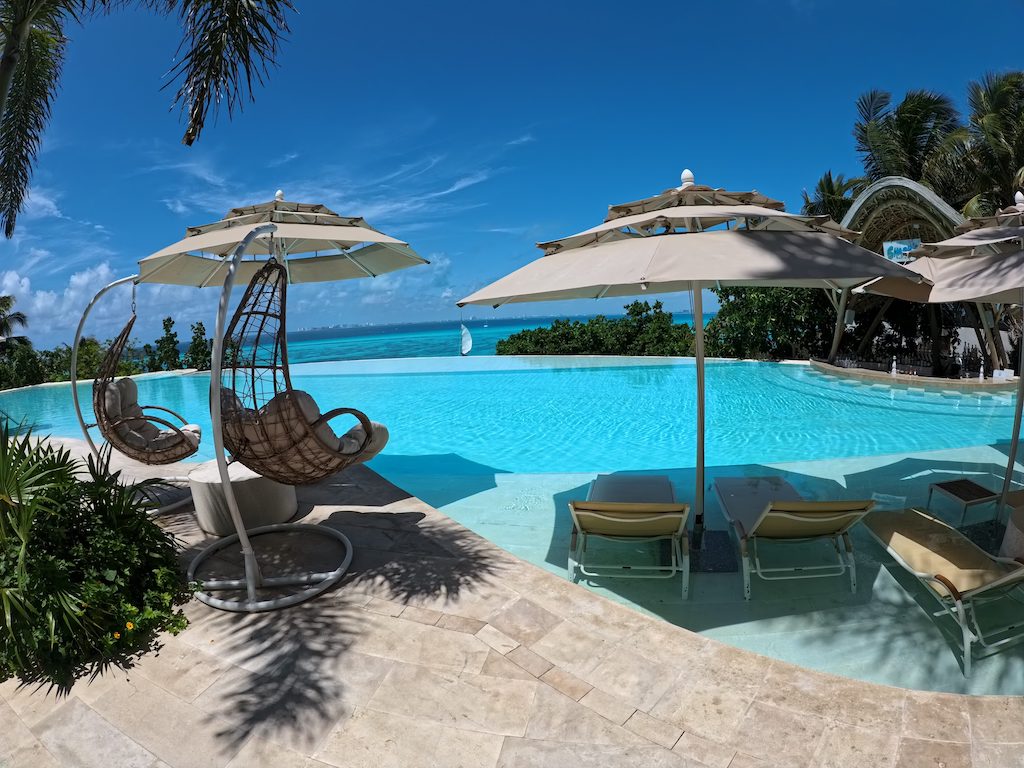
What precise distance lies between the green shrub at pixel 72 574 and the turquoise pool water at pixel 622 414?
166 inches

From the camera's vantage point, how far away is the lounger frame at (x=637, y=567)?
140 inches

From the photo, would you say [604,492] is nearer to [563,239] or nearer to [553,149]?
[563,239]

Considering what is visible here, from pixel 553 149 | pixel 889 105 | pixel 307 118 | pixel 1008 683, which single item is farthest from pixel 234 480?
pixel 553 149

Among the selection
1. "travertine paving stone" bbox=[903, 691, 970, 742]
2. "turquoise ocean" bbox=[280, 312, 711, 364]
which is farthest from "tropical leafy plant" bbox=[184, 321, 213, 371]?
"travertine paving stone" bbox=[903, 691, 970, 742]

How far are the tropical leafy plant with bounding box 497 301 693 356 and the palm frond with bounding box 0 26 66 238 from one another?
16875mm

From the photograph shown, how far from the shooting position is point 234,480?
14.3 feet

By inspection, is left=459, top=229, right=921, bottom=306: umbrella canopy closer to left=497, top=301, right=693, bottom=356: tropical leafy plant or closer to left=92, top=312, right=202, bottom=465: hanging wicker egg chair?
left=92, top=312, right=202, bottom=465: hanging wicker egg chair

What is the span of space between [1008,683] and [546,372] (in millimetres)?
14774

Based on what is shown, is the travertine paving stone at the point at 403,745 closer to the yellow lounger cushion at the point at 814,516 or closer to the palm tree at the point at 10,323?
the yellow lounger cushion at the point at 814,516

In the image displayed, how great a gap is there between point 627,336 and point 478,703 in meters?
19.1

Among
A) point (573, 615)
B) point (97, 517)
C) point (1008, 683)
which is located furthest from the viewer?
point (97, 517)

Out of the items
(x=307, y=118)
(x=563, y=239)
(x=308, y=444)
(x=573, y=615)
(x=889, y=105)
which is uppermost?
(x=307, y=118)

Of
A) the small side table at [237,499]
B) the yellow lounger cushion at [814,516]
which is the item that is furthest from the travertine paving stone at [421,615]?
the yellow lounger cushion at [814,516]

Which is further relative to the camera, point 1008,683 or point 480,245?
point 480,245
